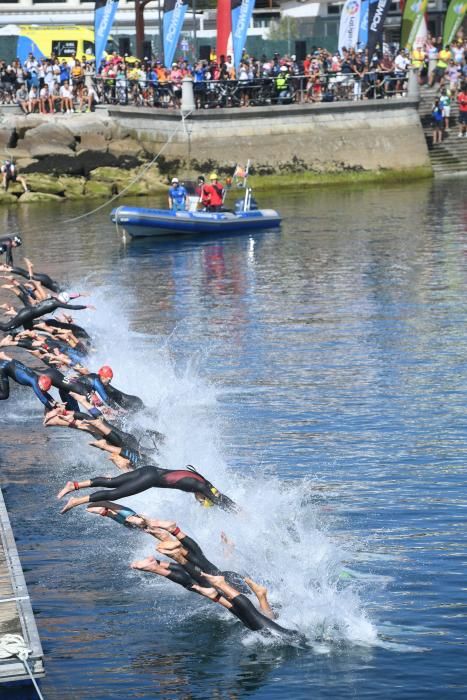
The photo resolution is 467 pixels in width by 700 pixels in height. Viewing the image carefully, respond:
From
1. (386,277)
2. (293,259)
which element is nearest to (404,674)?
(386,277)

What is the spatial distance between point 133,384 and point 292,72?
3449 cm

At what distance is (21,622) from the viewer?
1526cm

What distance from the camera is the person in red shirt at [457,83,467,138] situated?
60.7 metres

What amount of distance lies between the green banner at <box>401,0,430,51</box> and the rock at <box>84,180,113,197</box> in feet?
51.9

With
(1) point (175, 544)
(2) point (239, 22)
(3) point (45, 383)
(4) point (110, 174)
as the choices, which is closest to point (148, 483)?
(1) point (175, 544)

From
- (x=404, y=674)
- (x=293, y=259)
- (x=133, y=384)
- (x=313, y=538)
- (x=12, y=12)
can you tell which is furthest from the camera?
(x=12, y=12)

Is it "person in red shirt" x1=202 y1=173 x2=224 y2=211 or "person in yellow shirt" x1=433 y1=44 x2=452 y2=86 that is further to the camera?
"person in yellow shirt" x1=433 y1=44 x2=452 y2=86

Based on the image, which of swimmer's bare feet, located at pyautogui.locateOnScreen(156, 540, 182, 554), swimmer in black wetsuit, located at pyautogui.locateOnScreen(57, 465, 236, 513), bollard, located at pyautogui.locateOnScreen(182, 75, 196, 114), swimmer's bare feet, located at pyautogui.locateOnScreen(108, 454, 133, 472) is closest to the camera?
swimmer's bare feet, located at pyautogui.locateOnScreen(156, 540, 182, 554)

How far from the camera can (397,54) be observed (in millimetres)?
Result: 62094

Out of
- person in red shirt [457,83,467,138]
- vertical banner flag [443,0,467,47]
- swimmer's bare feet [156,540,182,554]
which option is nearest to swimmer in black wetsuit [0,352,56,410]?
swimmer's bare feet [156,540,182,554]

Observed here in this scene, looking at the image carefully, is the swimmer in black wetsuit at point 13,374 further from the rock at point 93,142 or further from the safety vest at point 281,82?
the rock at point 93,142

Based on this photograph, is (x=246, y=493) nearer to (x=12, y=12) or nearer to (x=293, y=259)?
(x=293, y=259)

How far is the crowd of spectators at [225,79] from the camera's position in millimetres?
59344

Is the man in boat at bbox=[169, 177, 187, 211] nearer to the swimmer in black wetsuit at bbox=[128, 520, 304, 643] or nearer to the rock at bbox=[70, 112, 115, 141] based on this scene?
the rock at bbox=[70, 112, 115, 141]
